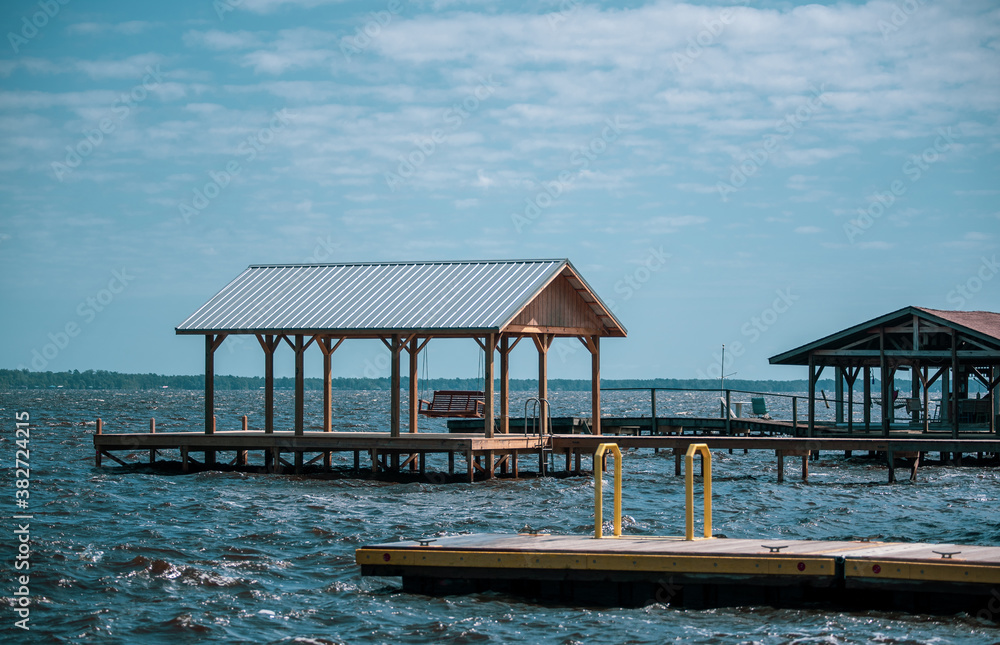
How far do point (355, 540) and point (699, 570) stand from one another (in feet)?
22.8

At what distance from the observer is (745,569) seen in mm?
13773

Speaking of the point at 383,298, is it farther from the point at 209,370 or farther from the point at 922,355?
the point at 922,355

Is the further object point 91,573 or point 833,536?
point 833,536

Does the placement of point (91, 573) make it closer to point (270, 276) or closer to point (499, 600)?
point (499, 600)

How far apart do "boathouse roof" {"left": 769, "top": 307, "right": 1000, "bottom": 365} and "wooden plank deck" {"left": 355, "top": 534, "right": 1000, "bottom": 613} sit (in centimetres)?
1680

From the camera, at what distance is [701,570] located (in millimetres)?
13891

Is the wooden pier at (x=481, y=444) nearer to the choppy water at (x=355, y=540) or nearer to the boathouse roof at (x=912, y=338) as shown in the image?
the choppy water at (x=355, y=540)

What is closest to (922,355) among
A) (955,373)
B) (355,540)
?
(955,373)

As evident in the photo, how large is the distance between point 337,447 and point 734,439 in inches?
379

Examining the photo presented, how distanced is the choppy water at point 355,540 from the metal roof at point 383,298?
372cm

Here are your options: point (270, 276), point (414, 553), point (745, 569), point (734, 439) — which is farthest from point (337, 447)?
point (745, 569)

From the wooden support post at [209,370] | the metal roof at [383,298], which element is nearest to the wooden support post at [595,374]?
the metal roof at [383,298]

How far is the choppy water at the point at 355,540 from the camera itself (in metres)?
13.3

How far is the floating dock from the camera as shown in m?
13.4
